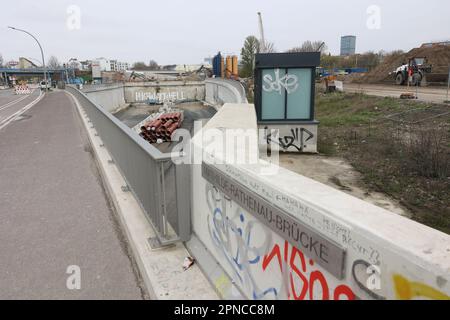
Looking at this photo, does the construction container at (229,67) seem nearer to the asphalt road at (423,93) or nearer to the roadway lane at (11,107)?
the asphalt road at (423,93)

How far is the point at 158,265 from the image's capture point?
3.92m

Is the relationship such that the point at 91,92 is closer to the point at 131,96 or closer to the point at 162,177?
the point at 131,96

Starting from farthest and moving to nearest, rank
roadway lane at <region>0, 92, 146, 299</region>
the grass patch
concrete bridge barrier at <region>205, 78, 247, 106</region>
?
concrete bridge barrier at <region>205, 78, 247, 106</region>, the grass patch, roadway lane at <region>0, 92, 146, 299</region>

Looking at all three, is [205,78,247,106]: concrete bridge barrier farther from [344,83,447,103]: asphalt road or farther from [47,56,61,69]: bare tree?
[47,56,61,69]: bare tree

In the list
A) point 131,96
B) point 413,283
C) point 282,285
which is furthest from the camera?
point 131,96

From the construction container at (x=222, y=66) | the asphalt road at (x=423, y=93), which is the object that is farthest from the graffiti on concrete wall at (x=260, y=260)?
the construction container at (x=222, y=66)

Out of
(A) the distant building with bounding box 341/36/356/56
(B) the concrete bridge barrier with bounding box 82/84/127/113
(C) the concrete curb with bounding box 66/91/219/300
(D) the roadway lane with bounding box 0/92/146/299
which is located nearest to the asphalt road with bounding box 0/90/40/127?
(B) the concrete bridge barrier with bounding box 82/84/127/113

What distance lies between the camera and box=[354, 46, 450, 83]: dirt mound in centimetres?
3807

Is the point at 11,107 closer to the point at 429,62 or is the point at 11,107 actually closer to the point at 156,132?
the point at 156,132

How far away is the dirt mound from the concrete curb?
1521 inches

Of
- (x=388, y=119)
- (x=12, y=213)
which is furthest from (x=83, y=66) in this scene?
(x=12, y=213)

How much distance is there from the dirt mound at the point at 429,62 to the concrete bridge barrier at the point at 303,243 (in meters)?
39.3

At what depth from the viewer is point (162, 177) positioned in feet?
13.6
